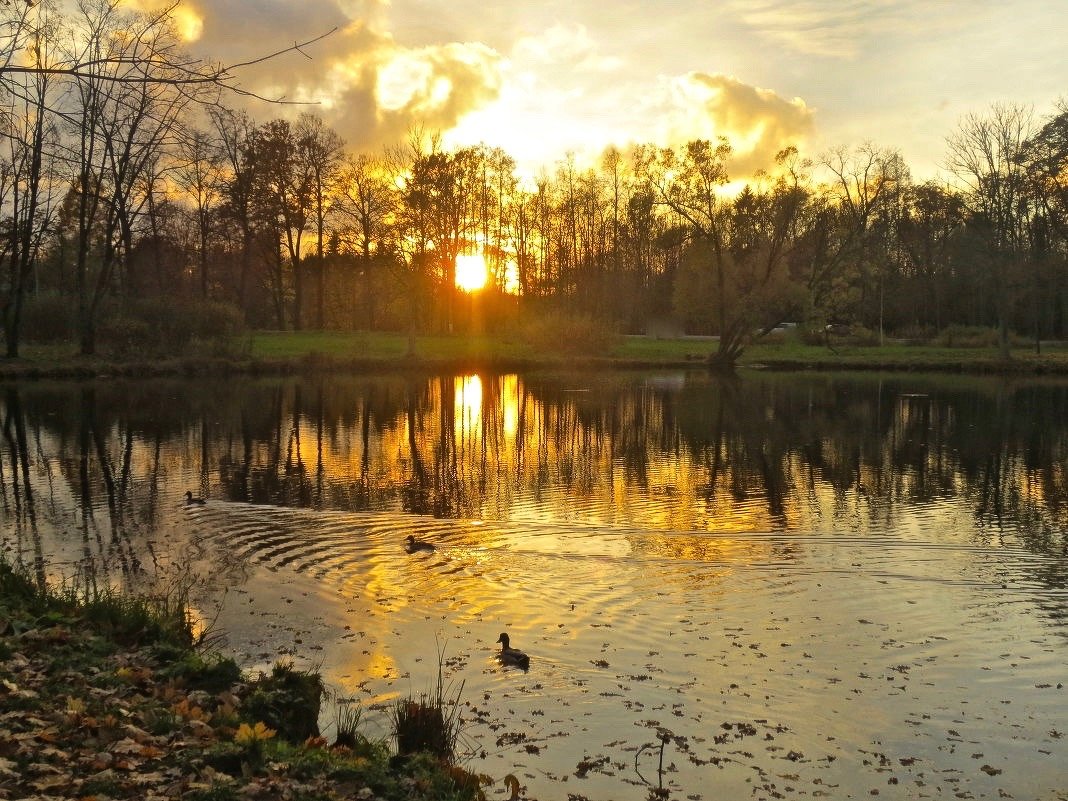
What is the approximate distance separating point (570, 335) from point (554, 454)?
3597 cm

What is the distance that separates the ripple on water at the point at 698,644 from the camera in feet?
22.0

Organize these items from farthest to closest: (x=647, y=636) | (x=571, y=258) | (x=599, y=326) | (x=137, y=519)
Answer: (x=571, y=258) → (x=599, y=326) → (x=137, y=519) → (x=647, y=636)

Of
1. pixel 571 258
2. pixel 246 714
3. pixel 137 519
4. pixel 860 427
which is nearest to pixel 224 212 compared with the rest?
pixel 571 258

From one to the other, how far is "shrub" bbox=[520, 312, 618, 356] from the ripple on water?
43609 mm

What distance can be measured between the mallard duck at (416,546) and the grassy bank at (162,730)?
4621mm

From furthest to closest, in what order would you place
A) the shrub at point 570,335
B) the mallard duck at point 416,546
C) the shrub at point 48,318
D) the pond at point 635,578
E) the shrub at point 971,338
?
the shrub at point 971,338
the shrub at point 570,335
the shrub at point 48,318
the mallard duck at point 416,546
the pond at point 635,578

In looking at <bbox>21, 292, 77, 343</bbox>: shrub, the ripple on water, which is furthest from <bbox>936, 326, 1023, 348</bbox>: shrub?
the ripple on water

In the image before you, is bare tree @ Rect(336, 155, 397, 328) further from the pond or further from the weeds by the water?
the weeds by the water

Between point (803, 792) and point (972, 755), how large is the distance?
1523mm

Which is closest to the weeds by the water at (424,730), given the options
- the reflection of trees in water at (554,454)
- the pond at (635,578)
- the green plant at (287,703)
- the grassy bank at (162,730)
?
the grassy bank at (162,730)

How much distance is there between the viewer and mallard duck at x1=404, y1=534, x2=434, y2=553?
12.5m

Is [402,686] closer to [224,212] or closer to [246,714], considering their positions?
[246,714]

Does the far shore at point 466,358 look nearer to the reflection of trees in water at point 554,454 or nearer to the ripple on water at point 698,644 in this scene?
the reflection of trees in water at point 554,454

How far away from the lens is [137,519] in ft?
47.0
